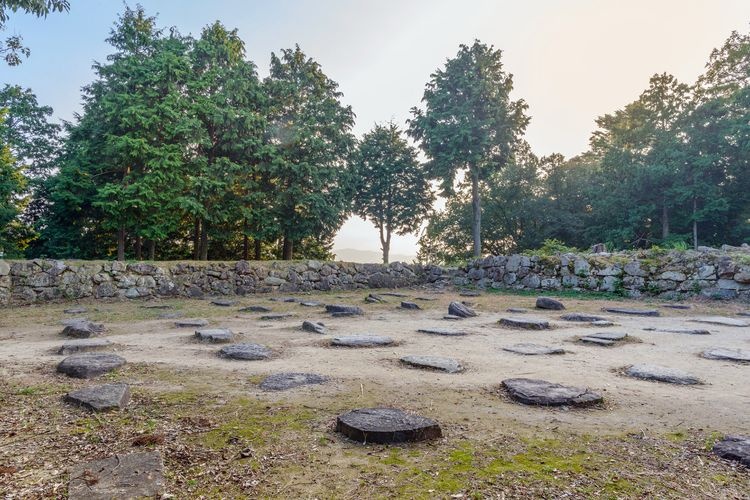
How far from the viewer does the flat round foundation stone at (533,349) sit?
158 inches

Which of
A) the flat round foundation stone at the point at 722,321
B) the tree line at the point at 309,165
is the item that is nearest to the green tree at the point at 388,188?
the tree line at the point at 309,165

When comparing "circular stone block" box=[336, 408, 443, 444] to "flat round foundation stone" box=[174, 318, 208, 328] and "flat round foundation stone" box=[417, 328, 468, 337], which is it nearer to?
"flat round foundation stone" box=[417, 328, 468, 337]

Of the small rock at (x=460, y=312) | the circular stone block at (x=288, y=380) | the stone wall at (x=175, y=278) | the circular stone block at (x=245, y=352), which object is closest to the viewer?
the circular stone block at (x=288, y=380)

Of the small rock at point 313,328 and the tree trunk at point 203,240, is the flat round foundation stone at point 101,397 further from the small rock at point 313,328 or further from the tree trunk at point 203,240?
the tree trunk at point 203,240

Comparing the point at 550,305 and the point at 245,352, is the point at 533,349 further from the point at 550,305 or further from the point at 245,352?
the point at 550,305

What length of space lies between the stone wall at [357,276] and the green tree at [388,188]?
39.0ft

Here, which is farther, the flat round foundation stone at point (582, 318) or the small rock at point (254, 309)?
the small rock at point (254, 309)

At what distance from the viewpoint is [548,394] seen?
99.6 inches

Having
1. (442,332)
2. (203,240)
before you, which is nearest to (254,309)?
(442,332)

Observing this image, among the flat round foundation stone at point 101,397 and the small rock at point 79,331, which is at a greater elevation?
the flat round foundation stone at point 101,397

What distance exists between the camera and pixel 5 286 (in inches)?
321

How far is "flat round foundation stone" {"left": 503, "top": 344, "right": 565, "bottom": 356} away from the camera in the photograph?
13.1 ft

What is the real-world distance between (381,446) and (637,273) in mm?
10270

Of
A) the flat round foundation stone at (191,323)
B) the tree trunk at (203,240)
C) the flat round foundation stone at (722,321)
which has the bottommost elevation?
the flat round foundation stone at (191,323)
